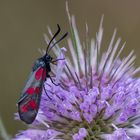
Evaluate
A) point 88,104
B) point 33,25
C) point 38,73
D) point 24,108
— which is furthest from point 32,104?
point 33,25

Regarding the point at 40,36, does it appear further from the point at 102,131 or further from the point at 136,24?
the point at 102,131

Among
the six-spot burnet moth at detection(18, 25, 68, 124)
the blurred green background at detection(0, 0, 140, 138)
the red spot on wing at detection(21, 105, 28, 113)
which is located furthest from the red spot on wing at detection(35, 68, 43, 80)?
the blurred green background at detection(0, 0, 140, 138)

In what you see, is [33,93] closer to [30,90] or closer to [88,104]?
[30,90]

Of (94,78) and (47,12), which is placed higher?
(47,12)

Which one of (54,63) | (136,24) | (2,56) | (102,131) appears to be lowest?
(102,131)

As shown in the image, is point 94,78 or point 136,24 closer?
point 94,78

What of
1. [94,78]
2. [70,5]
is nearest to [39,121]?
[94,78]
